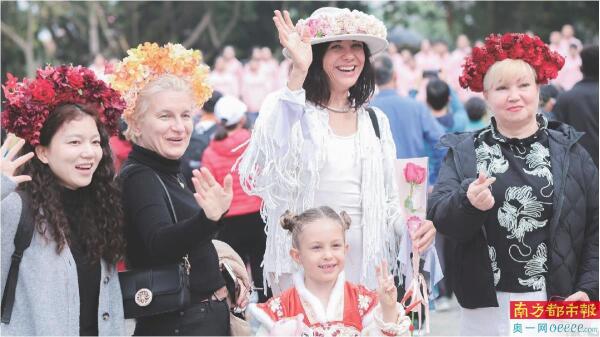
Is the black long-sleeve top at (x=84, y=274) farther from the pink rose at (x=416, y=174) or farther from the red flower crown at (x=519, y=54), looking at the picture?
the red flower crown at (x=519, y=54)

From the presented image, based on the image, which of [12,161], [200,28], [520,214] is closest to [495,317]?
[520,214]

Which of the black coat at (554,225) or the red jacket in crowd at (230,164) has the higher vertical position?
the red jacket in crowd at (230,164)

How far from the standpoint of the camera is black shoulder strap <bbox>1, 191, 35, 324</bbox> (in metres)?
3.49

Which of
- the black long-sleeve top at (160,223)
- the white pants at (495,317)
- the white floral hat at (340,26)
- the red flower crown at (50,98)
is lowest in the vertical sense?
the white pants at (495,317)

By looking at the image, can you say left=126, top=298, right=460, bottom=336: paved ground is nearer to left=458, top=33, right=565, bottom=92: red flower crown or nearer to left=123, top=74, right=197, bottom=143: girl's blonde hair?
left=458, top=33, right=565, bottom=92: red flower crown

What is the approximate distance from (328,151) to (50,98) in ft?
4.33

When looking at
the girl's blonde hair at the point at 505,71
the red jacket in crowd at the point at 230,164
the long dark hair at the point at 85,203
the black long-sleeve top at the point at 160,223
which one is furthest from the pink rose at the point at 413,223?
the red jacket in crowd at the point at 230,164

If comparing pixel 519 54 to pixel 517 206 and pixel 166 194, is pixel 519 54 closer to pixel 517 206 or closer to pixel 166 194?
pixel 517 206

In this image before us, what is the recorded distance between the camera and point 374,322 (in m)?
3.63

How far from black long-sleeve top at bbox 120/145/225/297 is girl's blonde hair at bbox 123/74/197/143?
141mm

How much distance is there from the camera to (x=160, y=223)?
3.76 meters

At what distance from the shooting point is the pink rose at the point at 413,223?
4.28 meters

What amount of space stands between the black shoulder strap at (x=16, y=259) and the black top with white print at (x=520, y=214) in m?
2.01

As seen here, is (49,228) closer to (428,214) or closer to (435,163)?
(428,214)
